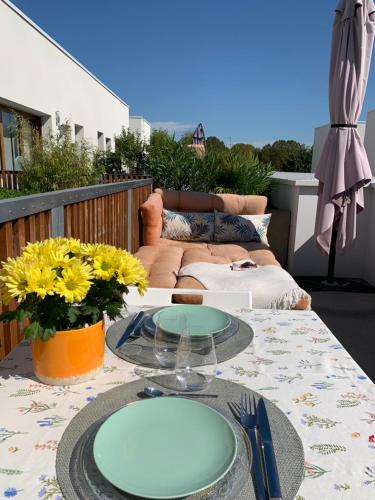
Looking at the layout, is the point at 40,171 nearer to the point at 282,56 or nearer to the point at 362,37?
the point at 362,37

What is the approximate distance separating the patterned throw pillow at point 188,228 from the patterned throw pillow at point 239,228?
10cm

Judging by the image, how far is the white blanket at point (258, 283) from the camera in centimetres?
242

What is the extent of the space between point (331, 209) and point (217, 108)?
16095 mm

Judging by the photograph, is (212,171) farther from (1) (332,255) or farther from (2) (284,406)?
(2) (284,406)

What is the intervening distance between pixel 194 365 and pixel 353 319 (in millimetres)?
2902

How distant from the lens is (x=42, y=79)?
9.73 metres

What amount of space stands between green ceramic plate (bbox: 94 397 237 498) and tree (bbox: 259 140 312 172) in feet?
63.1

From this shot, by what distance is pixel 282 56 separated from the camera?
13.5 m

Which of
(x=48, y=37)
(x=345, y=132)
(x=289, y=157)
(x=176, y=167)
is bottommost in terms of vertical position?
(x=176, y=167)

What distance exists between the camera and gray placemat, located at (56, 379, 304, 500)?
602 mm

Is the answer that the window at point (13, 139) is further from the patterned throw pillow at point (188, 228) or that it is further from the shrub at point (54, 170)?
the patterned throw pillow at point (188, 228)

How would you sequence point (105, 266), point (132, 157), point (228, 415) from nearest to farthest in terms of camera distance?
1. point (228, 415)
2. point (105, 266)
3. point (132, 157)

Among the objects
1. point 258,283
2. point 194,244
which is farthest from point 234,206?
point 258,283

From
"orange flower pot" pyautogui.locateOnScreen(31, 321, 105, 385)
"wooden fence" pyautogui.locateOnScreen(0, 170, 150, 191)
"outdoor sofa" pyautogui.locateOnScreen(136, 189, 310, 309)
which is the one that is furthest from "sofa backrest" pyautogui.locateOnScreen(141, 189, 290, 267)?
"orange flower pot" pyautogui.locateOnScreen(31, 321, 105, 385)
